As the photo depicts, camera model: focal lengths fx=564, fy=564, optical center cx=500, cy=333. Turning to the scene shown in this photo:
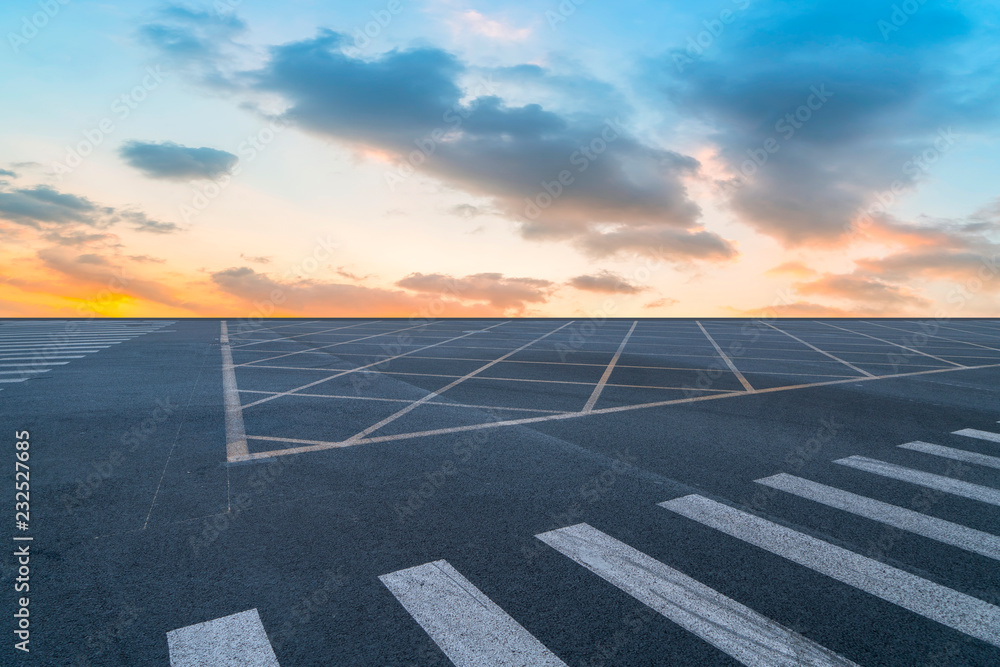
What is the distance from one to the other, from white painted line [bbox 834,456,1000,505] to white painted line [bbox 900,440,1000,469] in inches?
39.6

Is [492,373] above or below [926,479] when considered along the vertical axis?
above

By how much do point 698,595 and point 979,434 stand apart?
721 centimetres

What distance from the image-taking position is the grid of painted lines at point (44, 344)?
1270 centimetres

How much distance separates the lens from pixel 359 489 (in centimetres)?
540

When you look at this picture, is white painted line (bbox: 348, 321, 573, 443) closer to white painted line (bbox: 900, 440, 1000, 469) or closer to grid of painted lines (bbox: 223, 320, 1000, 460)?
grid of painted lines (bbox: 223, 320, 1000, 460)

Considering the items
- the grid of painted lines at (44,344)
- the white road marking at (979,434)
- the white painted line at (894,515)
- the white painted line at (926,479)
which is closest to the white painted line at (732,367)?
the white road marking at (979,434)

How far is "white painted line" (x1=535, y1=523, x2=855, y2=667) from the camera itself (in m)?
3.02

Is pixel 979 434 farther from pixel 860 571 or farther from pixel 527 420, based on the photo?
pixel 527 420

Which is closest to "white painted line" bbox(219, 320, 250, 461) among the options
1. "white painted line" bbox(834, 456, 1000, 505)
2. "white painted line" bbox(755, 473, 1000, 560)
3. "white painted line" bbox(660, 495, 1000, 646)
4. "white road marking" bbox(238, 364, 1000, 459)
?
"white road marking" bbox(238, 364, 1000, 459)

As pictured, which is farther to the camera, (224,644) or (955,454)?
(955,454)

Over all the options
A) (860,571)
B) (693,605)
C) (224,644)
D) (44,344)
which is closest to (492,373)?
(860,571)

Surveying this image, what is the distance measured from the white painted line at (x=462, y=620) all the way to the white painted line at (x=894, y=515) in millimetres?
3581

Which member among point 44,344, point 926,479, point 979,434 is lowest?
point 926,479

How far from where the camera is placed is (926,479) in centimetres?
605
